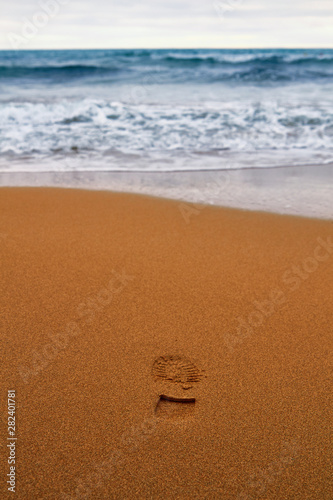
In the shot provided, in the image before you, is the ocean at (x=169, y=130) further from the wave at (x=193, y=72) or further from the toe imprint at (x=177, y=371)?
the wave at (x=193, y=72)

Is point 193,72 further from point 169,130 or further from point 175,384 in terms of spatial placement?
point 175,384

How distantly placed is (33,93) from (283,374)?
14939 mm

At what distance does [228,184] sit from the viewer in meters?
5.09

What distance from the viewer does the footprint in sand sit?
1.88 meters

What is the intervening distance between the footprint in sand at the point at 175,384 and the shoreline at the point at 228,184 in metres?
2.42

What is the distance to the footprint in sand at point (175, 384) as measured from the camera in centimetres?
188

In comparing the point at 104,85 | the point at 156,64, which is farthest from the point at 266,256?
the point at 156,64

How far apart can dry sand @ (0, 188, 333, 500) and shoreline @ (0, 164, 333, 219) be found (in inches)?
35.2

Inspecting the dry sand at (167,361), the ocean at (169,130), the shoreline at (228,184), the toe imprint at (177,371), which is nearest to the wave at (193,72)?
the ocean at (169,130)

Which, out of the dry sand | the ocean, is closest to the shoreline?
the ocean

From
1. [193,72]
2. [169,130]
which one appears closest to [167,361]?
[169,130]

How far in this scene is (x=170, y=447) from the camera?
1.71m

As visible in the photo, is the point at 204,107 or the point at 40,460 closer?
the point at 40,460

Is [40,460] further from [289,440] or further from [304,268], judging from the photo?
[304,268]
